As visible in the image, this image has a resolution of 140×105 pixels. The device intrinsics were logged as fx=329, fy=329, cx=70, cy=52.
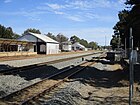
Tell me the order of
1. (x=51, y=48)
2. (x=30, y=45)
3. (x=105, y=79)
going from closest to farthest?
(x=105, y=79) → (x=30, y=45) → (x=51, y=48)

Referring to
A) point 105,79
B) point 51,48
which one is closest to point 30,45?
point 51,48

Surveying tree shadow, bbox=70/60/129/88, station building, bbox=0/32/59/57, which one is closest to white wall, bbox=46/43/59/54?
station building, bbox=0/32/59/57

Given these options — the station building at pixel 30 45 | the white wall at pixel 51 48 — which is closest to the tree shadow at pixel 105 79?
the station building at pixel 30 45

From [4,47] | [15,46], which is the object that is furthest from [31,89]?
[15,46]

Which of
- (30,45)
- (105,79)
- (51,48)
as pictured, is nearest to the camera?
(105,79)

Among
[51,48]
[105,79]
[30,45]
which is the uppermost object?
[30,45]

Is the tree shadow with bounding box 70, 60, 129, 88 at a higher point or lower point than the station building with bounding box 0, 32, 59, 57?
lower

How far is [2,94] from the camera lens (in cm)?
1482

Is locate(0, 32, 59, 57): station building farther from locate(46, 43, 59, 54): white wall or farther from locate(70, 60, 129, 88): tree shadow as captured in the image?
locate(70, 60, 129, 88): tree shadow

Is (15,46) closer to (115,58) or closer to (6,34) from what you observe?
(115,58)

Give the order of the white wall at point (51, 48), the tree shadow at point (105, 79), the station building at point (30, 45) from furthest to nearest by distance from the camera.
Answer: the white wall at point (51, 48)
the station building at point (30, 45)
the tree shadow at point (105, 79)

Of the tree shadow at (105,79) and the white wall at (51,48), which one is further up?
the white wall at (51,48)

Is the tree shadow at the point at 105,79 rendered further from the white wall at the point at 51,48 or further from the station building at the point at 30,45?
the white wall at the point at 51,48

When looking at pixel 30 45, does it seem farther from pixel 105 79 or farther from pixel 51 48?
pixel 105 79
